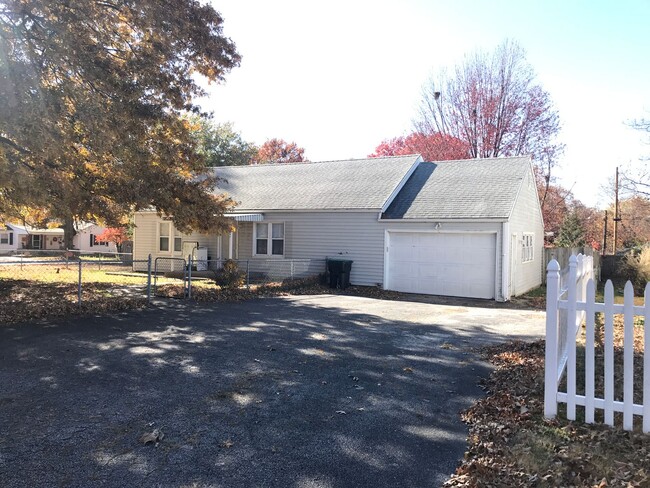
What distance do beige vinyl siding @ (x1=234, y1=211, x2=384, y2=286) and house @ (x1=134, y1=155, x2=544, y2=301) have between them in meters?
0.04

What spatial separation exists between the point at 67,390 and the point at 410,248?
13.0 m

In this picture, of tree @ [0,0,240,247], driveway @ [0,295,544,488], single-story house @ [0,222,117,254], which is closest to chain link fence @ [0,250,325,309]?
tree @ [0,0,240,247]

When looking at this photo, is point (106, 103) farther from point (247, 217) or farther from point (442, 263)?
point (442, 263)

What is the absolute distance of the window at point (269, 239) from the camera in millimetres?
19203

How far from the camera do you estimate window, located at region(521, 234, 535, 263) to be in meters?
17.6

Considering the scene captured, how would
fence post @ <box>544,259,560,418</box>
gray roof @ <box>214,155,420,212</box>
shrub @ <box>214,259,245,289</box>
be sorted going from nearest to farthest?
fence post @ <box>544,259,560,418</box> → shrub @ <box>214,259,245,289</box> → gray roof @ <box>214,155,420,212</box>

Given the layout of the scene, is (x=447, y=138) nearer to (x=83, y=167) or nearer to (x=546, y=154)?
(x=546, y=154)

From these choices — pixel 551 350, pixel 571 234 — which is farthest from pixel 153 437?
pixel 571 234

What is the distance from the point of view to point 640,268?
19.6m

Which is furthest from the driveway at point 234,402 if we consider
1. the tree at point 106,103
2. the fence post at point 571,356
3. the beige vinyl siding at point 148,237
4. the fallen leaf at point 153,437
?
the beige vinyl siding at point 148,237

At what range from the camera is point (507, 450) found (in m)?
3.76

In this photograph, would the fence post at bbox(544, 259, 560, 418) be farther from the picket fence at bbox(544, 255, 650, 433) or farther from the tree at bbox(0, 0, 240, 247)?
the tree at bbox(0, 0, 240, 247)

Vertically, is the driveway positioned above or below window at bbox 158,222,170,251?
below

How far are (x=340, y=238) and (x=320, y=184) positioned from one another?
3.78 meters
